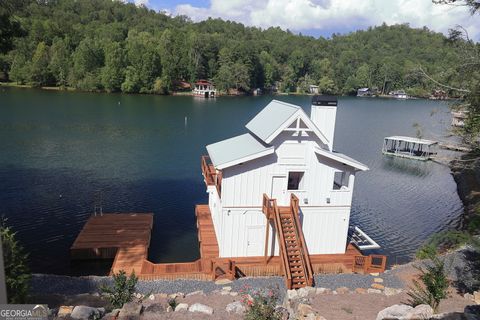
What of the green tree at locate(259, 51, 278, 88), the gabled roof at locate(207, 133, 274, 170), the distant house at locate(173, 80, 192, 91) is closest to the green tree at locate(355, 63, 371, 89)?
the green tree at locate(259, 51, 278, 88)

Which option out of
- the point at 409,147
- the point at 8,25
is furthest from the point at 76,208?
the point at 409,147

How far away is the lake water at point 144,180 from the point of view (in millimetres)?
22688

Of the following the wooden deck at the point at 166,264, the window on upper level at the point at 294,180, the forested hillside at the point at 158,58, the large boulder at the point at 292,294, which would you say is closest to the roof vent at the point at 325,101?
the window on upper level at the point at 294,180

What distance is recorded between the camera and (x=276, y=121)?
709 inches

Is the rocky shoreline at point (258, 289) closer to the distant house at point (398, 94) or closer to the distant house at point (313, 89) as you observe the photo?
the distant house at point (398, 94)

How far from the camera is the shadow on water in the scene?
20.3 m

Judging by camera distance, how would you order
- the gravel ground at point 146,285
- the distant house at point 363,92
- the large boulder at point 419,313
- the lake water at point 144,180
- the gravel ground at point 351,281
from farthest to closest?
the distant house at point 363,92 → the lake water at point 144,180 → the gravel ground at point 351,281 → the gravel ground at point 146,285 → the large boulder at point 419,313

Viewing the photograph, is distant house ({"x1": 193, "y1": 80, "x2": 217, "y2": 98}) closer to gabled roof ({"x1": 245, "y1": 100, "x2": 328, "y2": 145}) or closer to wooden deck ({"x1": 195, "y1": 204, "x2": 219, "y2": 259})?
wooden deck ({"x1": 195, "y1": 204, "x2": 219, "y2": 259})

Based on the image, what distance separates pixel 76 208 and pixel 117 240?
7076 mm

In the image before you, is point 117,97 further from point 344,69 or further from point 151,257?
point 344,69

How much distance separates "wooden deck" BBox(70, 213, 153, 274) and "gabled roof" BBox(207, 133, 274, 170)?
5.96m

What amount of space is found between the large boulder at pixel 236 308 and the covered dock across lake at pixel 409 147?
138ft

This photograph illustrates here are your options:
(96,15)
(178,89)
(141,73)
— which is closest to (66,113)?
(141,73)

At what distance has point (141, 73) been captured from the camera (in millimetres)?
99438
